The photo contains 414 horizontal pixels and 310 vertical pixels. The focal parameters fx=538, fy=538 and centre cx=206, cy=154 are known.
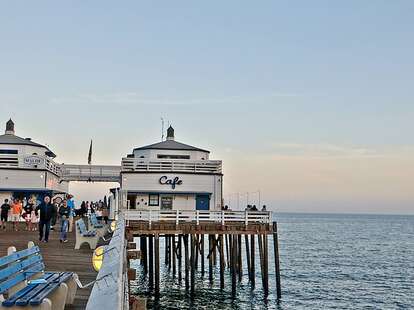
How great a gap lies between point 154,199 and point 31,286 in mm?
34153

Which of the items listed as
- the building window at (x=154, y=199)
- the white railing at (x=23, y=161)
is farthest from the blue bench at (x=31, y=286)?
the white railing at (x=23, y=161)

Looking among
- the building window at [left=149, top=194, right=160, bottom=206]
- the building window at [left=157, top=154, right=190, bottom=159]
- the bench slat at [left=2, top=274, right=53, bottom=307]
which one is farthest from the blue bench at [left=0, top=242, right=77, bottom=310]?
the building window at [left=157, top=154, right=190, bottom=159]

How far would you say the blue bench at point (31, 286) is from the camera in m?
6.37

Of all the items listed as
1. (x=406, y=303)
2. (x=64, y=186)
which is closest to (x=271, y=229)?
(x=406, y=303)

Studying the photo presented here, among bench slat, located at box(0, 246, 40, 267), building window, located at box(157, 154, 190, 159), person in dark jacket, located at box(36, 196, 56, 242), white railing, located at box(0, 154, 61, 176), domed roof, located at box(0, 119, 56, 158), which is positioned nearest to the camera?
bench slat, located at box(0, 246, 40, 267)

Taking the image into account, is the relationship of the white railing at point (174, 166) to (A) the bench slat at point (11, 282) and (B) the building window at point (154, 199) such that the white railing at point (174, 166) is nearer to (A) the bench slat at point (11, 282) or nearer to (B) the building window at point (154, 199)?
(B) the building window at point (154, 199)

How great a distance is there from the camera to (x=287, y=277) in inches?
1762

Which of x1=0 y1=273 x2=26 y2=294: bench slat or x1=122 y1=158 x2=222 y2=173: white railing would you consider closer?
x1=0 y1=273 x2=26 y2=294: bench slat

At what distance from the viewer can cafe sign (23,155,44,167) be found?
1738 inches

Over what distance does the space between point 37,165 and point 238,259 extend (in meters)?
19.8

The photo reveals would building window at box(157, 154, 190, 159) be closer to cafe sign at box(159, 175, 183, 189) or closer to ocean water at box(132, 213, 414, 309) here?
cafe sign at box(159, 175, 183, 189)

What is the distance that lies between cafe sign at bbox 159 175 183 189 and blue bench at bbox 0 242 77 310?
3144 centimetres

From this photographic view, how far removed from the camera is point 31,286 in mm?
7578

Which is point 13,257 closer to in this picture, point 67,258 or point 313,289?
point 67,258
